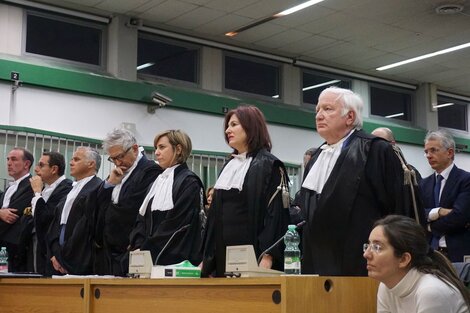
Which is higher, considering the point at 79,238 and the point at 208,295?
the point at 79,238

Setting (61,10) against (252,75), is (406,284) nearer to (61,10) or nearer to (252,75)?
(61,10)

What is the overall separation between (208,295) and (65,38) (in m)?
6.27

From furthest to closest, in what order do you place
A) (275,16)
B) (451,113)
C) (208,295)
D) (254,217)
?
(451,113) → (275,16) → (254,217) → (208,295)

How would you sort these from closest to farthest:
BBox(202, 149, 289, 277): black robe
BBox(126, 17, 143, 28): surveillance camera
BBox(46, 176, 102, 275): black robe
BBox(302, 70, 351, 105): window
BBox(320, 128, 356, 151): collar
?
BBox(320, 128, 356, 151): collar → BBox(202, 149, 289, 277): black robe → BBox(46, 176, 102, 275): black robe → BBox(126, 17, 143, 28): surveillance camera → BBox(302, 70, 351, 105): window

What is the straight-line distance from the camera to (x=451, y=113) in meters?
12.1

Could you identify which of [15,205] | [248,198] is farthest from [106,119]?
[248,198]

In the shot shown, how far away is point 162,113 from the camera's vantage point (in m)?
8.62

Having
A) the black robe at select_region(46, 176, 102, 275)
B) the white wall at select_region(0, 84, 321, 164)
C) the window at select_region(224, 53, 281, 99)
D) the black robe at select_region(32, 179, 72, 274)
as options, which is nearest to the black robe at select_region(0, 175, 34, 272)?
the black robe at select_region(32, 179, 72, 274)

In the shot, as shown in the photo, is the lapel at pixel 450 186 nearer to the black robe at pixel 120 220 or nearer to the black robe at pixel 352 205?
the black robe at pixel 352 205

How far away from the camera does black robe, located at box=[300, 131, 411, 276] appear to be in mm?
2875

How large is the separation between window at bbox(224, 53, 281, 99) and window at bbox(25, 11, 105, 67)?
188cm

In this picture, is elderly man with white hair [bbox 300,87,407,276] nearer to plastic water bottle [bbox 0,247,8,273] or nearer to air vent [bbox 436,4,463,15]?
plastic water bottle [bbox 0,247,8,273]

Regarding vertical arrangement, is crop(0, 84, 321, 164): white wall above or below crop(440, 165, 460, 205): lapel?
above

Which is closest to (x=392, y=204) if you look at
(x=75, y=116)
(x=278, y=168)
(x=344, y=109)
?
(x=344, y=109)
